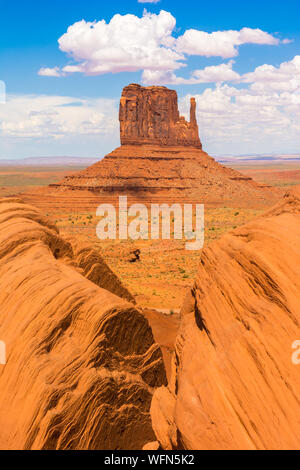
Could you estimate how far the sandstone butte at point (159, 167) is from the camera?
93.7 m

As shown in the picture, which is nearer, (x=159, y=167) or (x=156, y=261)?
(x=156, y=261)

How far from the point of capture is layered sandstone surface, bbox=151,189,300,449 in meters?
5.80

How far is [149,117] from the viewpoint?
107000mm

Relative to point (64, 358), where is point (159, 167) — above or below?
above

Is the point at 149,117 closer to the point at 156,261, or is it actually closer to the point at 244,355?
the point at 156,261

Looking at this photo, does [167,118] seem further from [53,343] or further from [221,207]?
[53,343]

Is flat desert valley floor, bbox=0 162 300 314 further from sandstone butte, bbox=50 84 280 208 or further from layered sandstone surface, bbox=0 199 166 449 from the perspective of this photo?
sandstone butte, bbox=50 84 280 208

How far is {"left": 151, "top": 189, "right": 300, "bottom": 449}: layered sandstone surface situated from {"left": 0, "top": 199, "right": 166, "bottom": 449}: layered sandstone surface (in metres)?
1.19

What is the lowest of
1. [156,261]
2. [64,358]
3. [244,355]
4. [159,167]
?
[156,261]

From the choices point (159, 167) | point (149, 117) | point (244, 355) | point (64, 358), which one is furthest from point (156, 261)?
point (149, 117)

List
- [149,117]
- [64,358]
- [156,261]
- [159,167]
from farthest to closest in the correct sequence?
[149,117]
[159,167]
[156,261]
[64,358]

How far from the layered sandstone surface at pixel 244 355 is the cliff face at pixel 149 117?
102 m

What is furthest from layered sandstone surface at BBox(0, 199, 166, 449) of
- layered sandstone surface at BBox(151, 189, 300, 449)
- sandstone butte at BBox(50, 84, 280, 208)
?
sandstone butte at BBox(50, 84, 280, 208)

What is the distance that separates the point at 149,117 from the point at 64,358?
10378 centimetres
